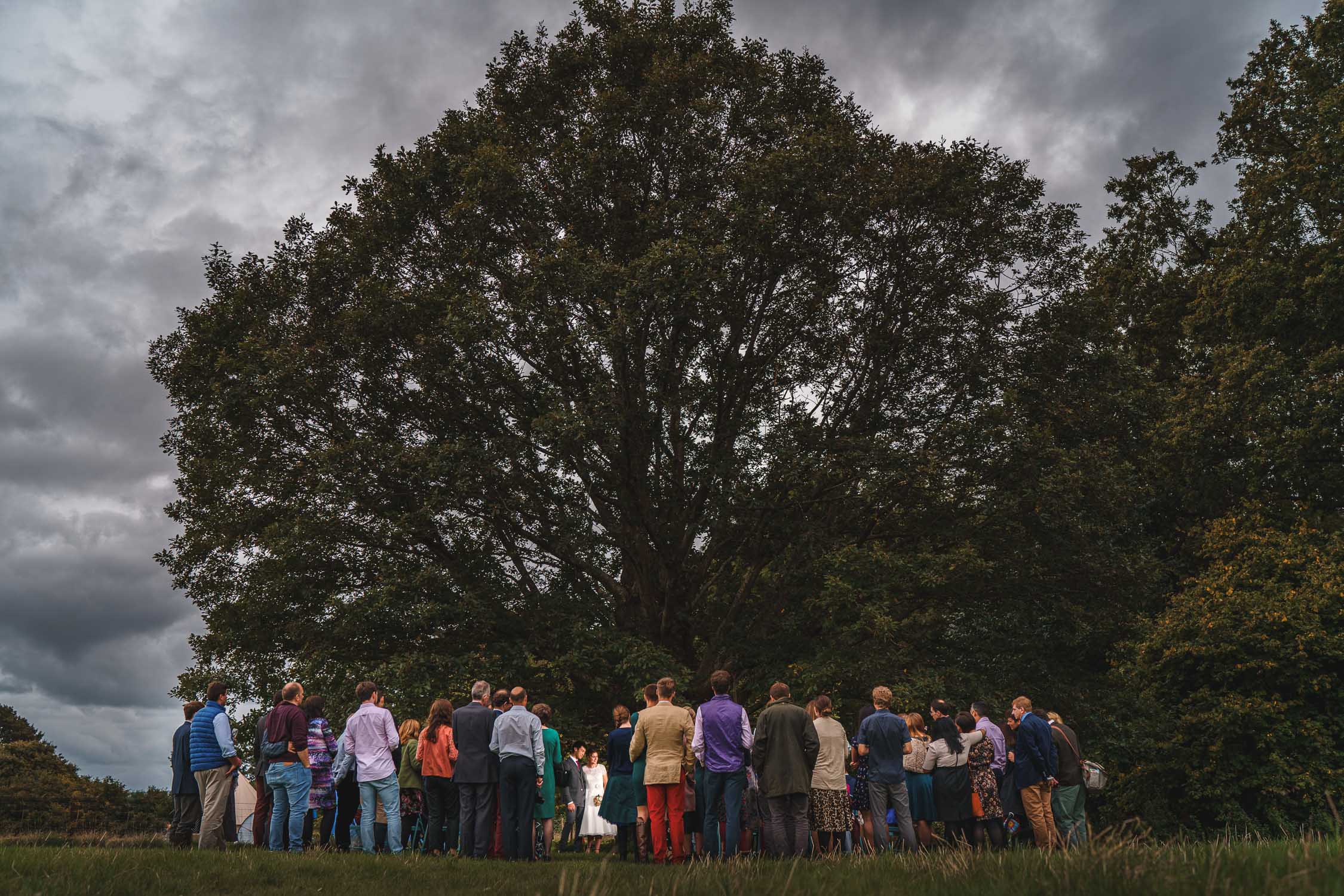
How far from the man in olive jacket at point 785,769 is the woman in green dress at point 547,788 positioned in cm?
279

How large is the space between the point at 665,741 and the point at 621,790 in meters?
1.32

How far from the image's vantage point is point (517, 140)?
61.2 feet

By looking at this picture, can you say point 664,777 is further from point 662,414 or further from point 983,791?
point 662,414

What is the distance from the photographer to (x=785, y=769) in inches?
373

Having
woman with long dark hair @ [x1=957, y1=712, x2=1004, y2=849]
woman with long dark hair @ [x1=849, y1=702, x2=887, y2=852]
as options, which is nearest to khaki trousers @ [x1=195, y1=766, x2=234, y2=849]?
woman with long dark hair @ [x1=849, y1=702, x2=887, y2=852]

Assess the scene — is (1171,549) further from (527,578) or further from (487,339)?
(487,339)

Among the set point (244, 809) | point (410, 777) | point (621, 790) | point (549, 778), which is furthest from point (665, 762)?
Result: point (244, 809)

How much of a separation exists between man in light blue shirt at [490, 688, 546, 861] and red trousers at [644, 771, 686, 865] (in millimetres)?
1267

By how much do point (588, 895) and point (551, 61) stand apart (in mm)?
17852

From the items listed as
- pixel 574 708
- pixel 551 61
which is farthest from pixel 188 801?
pixel 551 61

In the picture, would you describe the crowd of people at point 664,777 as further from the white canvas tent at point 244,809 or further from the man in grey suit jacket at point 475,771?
the white canvas tent at point 244,809

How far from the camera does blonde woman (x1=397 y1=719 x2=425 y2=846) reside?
11.6 meters

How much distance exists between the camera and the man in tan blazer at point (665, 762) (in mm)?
9977

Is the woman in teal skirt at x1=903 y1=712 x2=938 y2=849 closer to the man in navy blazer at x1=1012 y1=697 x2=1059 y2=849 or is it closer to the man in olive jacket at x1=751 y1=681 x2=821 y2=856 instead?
the man in navy blazer at x1=1012 y1=697 x2=1059 y2=849
